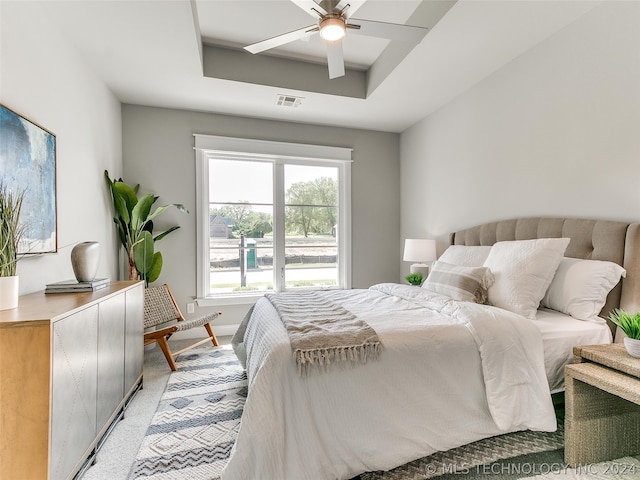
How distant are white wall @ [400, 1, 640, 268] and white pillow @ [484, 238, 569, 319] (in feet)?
1.38

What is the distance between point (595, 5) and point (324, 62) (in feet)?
6.76

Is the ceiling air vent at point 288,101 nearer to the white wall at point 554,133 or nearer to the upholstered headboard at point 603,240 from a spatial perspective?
the white wall at point 554,133

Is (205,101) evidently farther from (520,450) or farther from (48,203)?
(520,450)

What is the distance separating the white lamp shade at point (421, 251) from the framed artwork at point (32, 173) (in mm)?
3015

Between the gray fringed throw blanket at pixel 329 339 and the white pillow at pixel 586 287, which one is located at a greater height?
the white pillow at pixel 586 287

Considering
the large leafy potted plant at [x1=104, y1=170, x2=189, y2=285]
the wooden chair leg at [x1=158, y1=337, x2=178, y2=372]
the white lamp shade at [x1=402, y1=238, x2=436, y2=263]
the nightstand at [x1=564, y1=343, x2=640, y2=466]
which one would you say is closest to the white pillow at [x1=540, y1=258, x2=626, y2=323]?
the nightstand at [x1=564, y1=343, x2=640, y2=466]

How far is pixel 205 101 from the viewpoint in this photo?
3.33 meters

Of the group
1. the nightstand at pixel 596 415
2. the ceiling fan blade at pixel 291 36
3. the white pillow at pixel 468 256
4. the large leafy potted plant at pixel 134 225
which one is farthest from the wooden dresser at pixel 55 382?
the white pillow at pixel 468 256

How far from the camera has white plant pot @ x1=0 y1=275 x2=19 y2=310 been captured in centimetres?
133

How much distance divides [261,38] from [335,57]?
40.5 inches

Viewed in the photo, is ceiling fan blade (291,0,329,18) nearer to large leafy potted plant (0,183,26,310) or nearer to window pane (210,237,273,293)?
large leafy potted plant (0,183,26,310)

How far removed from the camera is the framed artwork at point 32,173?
1605 mm

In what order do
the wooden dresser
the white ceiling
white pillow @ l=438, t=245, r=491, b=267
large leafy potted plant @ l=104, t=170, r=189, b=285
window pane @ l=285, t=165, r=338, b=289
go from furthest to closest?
window pane @ l=285, t=165, r=338, b=289, large leafy potted plant @ l=104, t=170, r=189, b=285, white pillow @ l=438, t=245, r=491, b=267, the white ceiling, the wooden dresser

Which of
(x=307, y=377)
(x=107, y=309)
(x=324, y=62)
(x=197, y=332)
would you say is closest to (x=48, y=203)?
(x=107, y=309)
